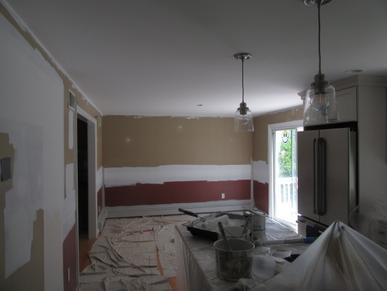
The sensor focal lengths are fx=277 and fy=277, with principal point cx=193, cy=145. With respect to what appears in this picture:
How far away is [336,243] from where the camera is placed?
1.08m

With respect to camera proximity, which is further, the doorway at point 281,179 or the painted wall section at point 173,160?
the painted wall section at point 173,160

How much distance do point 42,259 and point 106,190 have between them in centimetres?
421

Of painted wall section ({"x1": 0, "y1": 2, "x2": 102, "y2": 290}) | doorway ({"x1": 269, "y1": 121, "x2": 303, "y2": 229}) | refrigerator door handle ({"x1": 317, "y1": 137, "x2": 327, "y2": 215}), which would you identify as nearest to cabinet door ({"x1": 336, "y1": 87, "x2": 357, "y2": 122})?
refrigerator door handle ({"x1": 317, "y1": 137, "x2": 327, "y2": 215})

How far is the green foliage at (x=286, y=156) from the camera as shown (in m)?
5.45

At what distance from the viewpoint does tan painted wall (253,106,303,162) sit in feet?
16.1

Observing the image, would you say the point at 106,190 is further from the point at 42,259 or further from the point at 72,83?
the point at 42,259

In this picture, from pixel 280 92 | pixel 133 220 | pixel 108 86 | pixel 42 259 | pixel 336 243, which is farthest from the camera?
pixel 133 220

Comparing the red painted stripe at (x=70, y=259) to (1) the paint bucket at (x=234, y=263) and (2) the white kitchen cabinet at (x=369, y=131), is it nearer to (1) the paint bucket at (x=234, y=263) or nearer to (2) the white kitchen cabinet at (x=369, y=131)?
(1) the paint bucket at (x=234, y=263)

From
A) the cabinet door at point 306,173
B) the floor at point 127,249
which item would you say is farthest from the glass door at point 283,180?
the cabinet door at point 306,173

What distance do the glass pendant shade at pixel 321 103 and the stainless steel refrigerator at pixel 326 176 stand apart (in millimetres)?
1385

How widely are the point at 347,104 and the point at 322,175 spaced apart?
784 mm

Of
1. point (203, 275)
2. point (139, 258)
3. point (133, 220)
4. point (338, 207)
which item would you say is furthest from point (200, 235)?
point (133, 220)

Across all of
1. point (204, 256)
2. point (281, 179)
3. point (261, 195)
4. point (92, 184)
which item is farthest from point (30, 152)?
point (261, 195)

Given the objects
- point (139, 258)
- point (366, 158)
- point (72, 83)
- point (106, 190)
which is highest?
point (72, 83)
